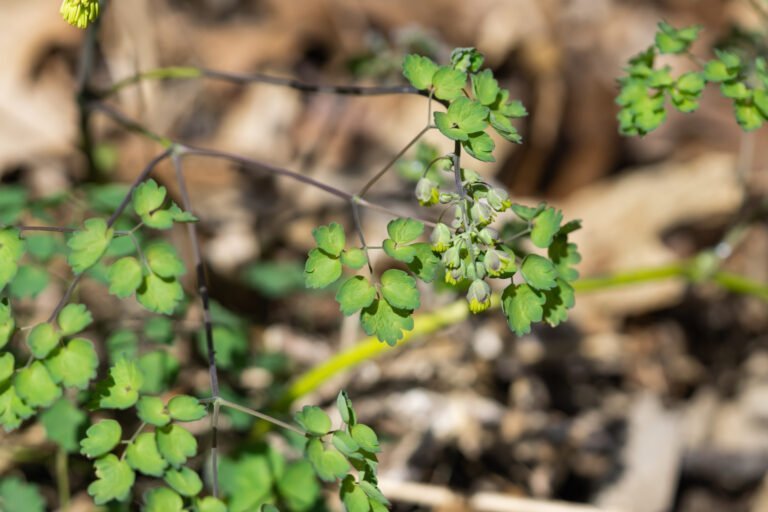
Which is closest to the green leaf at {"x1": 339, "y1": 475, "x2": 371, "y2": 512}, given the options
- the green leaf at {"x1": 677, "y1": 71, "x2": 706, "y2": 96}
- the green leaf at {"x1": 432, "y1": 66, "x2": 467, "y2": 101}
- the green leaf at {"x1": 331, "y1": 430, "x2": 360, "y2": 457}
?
the green leaf at {"x1": 331, "y1": 430, "x2": 360, "y2": 457}

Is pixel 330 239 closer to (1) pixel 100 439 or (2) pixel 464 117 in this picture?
(2) pixel 464 117

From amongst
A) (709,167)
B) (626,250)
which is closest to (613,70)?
(709,167)

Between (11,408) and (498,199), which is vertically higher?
(498,199)

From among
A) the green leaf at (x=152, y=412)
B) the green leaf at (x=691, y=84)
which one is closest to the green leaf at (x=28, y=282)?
the green leaf at (x=152, y=412)

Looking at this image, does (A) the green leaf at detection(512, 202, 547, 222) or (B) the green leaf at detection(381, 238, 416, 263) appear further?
Answer: (A) the green leaf at detection(512, 202, 547, 222)

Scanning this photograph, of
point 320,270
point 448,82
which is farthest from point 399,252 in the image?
point 448,82

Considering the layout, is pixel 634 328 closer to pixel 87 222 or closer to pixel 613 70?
pixel 613 70

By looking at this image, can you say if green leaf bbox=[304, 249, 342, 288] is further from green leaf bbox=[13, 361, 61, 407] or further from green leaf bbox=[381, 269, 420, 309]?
green leaf bbox=[13, 361, 61, 407]
